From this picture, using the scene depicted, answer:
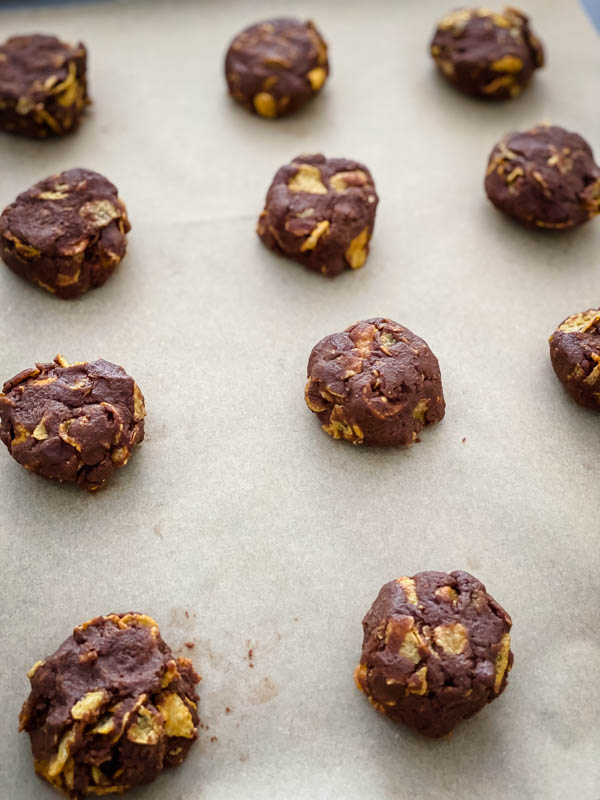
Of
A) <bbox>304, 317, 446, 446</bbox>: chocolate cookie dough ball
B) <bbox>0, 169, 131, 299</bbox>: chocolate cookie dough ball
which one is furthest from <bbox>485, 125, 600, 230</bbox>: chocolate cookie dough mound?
<bbox>0, 169, 131, 299</bbox>: chocolate cookie dough ball

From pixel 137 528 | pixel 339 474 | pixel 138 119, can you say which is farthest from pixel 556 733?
pixel 138 119

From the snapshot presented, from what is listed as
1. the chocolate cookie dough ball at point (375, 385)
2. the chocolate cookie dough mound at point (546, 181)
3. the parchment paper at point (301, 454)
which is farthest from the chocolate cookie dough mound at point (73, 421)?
the chocolate cookie dough mound at point (546, 181)

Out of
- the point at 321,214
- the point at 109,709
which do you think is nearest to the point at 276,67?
the point at 321,214

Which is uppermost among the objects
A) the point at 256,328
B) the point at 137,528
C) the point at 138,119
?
the point at 138,119

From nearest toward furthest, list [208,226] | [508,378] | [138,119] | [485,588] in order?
[485,588], [508,378], [208,226], [138,119]

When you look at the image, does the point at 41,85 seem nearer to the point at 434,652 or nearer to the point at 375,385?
the point at 375,385

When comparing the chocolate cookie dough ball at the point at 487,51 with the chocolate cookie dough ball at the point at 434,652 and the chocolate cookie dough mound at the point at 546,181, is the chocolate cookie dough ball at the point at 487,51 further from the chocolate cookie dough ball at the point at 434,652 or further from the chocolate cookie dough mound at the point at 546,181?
the chocolate cookie dough ball at the point at 434,652

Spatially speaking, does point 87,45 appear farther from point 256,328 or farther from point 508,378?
point 508,378
